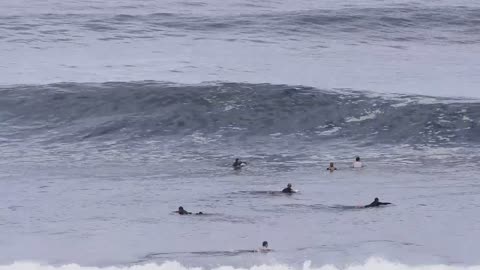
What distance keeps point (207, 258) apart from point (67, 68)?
32876 millimetres

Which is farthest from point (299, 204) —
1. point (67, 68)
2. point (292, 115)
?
point (67, 68)

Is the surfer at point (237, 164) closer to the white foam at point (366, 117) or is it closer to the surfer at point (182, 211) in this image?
the surfer at point (182, 211)

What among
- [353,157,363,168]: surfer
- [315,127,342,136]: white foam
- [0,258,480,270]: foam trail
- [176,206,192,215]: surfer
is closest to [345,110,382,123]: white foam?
[315,127,342,136]: white foam

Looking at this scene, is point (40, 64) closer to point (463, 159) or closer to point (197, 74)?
point (197, 74)

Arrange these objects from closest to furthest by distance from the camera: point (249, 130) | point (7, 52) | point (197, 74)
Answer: point (249, 130), point (197, 74), point (7, 52)

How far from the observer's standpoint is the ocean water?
35.8m

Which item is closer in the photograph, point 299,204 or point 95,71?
point 299,204

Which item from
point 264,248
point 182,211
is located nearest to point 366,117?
point 182,211

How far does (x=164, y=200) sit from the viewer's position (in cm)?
4122

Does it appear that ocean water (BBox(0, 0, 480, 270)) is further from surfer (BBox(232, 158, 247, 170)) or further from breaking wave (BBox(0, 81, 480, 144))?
surfer (BBox(232, 158, 247, 170))

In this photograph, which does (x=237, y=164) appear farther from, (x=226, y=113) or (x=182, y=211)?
(x=226, y=113)

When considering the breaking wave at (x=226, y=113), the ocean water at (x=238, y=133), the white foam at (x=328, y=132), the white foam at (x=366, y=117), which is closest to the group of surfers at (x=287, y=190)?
the ocean water at (x=238, y=133)

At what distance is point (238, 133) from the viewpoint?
173 feet

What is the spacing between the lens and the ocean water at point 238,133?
117 feet
